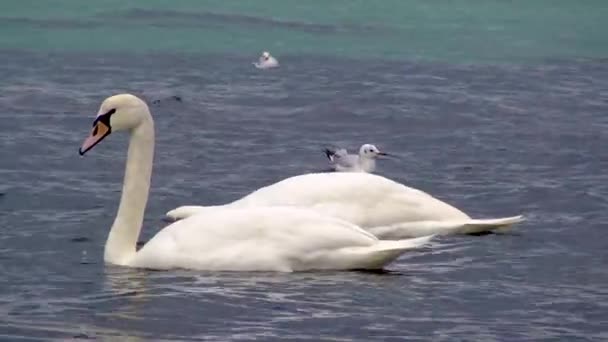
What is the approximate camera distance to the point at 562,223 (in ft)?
32.6

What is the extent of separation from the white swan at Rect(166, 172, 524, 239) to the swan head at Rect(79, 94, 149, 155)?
0.84 metres

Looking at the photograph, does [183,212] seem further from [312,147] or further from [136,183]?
[312,147]

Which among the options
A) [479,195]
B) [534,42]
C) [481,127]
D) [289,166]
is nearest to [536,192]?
[479,195]

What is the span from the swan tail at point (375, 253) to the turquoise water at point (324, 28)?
341 inches

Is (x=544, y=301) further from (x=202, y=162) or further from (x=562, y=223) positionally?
(x=202, y=162)

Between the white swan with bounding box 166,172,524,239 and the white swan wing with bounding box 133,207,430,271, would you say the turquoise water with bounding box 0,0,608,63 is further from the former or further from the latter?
the white swan wing with bounding box 133,207,430,271

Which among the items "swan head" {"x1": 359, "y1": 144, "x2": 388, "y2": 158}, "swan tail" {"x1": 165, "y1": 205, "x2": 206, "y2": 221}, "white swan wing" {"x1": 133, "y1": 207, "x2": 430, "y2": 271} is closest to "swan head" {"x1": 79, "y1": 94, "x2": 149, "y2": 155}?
"white swan wing" {"x1": 133, "y1": 207, "x2": 430, "y2": 271}

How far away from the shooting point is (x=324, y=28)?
18297mm

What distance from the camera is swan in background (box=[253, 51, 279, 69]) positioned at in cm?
1587

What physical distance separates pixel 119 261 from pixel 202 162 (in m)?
3.24

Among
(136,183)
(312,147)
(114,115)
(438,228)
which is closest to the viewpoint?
(114,115)

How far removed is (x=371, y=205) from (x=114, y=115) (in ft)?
5.03

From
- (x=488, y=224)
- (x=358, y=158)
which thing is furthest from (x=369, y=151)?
(x=488, y=224)

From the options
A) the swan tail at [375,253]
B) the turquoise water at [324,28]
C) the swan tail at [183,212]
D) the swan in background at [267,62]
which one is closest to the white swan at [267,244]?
the swan tail at [375,253]
